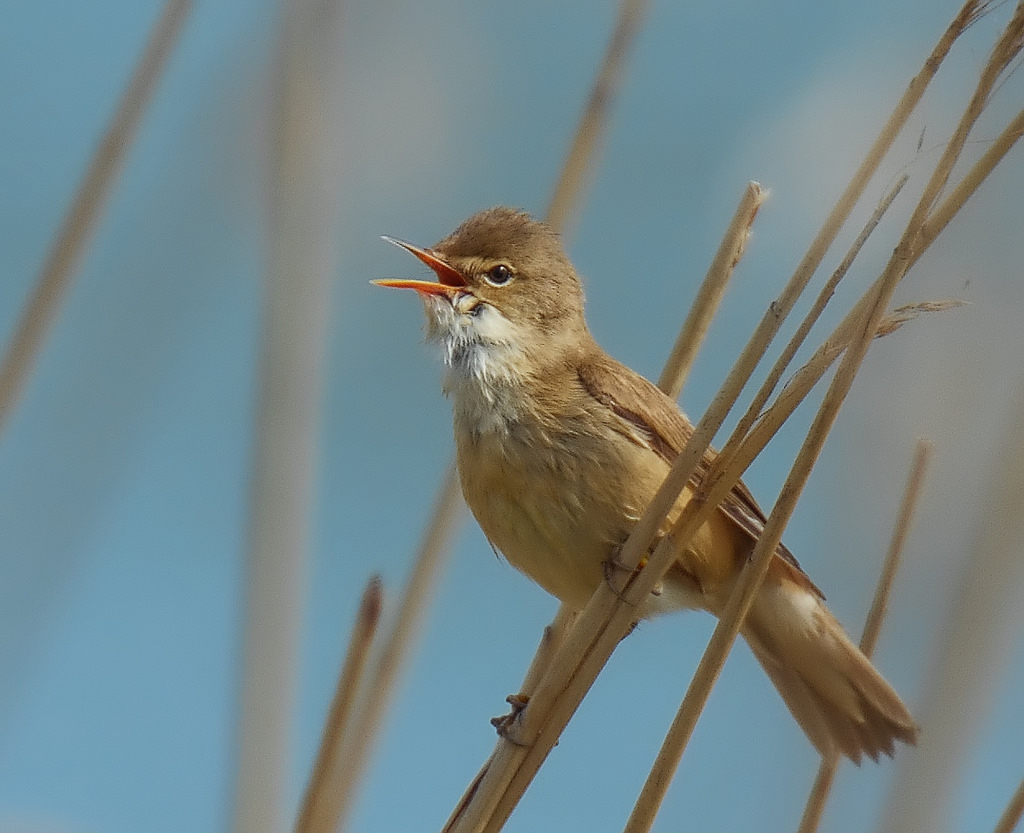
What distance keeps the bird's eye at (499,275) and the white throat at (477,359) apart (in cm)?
10

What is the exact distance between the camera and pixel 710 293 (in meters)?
2.28

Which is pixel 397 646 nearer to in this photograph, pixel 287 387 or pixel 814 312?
pixel 287 387

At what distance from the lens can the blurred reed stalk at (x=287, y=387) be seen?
6.64 ft

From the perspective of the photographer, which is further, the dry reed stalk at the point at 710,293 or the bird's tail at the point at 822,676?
the bird's tail at the point at 822,676

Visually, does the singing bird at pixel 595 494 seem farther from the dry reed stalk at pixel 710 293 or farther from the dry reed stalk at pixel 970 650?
the dry reed stalk at pixel 970 650

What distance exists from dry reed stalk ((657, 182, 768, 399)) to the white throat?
1.15 feet

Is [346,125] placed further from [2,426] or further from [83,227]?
[2,426]

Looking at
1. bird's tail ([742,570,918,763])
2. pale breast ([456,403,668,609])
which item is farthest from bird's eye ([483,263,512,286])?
bird's tail ([742,570,918,763])

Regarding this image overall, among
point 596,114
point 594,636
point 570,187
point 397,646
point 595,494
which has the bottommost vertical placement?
point 397,646

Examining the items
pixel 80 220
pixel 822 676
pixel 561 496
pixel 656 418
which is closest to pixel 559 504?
pixel 561 496

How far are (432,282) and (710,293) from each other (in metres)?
0.84

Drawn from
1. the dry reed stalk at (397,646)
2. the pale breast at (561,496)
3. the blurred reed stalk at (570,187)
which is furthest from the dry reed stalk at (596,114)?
the dry reed stalk at (397,646)

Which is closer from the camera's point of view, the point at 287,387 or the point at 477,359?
the point at 287,387

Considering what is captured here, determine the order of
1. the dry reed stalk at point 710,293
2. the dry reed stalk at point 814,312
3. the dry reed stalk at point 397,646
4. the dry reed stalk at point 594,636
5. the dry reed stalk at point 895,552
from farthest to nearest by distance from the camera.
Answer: the dry reed stalk at point 710,293
the dry reed stalk at point 895,552
the dry reed stalk at point 397,646
the dry reed stalk at point 594,636
the dry reed stalk at point 814,312
